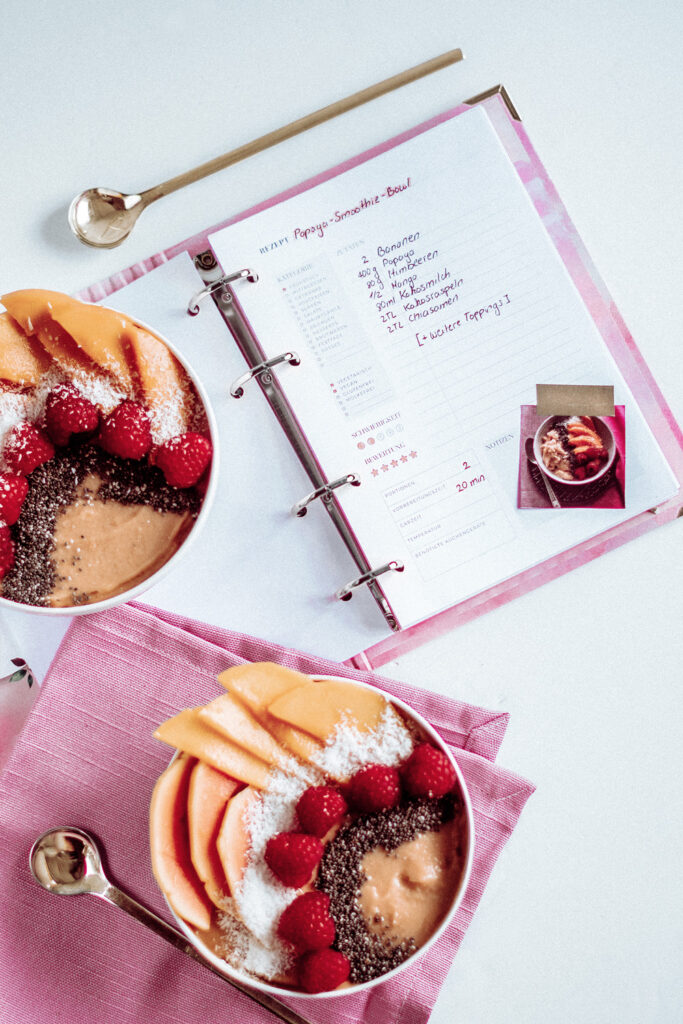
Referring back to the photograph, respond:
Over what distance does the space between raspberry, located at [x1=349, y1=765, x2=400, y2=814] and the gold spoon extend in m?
0.79

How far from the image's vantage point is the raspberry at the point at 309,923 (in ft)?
2.77

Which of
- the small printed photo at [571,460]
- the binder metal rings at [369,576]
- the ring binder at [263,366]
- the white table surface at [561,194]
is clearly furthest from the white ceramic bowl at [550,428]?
the ring binder at [263,366]

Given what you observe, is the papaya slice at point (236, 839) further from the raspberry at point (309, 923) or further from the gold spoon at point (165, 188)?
the gold spoon at point (165, 188)

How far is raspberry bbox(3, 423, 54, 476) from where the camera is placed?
0.90 m

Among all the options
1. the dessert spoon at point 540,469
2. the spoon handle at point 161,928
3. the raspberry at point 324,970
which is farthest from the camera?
the dessert spoon at point 540,469

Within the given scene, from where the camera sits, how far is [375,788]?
2.84 feet

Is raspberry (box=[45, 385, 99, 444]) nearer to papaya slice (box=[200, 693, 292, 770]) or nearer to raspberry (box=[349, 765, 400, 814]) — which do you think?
papaya slice (box=[200, 693, 292, 770])

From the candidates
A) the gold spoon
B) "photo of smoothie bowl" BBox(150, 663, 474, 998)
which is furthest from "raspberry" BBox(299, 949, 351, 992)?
the gold spoon

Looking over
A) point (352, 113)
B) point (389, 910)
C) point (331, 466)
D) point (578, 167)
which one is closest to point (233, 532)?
point (331, 466)

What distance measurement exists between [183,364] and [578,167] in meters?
0.66

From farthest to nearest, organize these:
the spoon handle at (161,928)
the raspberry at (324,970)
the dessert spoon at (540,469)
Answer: the dessert spoon at (540,469)
the spoon handle at (161,928)
the raspberry at (324,970)

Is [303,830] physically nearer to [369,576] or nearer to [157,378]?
[369,576]

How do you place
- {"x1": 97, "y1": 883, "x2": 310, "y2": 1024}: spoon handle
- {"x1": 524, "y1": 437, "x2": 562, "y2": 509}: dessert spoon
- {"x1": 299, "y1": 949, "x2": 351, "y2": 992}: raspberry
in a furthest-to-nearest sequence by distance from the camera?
{"x1": 524, "y1": 437, "x2": 562, "y2": 509}: dessert spoon
{"x1": 97, "y1": 883, "x2": 310, "y2": 1024}: spoon handle
{"x1": 299, "y1": 949, "x2": 351, "y2": 992}: raspberry

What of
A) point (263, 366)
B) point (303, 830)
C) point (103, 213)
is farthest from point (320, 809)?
point (103, 213)
